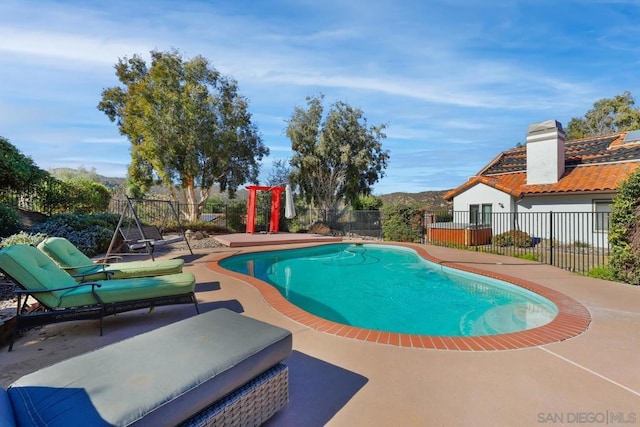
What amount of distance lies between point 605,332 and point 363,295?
3875mm

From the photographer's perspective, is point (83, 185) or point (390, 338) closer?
point (390, 338)

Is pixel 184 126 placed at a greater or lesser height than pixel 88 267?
greater

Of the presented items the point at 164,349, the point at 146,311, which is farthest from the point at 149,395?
the point at 146,311

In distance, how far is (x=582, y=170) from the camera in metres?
14.1

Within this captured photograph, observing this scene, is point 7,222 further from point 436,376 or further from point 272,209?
point 436,376

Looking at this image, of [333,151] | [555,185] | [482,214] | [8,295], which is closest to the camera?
[8,295]

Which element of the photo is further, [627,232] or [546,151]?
[546,151]

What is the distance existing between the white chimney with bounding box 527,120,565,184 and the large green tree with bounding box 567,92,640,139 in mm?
→ 16445

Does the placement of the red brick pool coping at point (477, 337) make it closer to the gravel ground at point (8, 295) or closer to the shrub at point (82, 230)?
the gravel ground at point (8, 295)

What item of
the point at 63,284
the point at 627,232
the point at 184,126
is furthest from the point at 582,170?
the point at 184,126

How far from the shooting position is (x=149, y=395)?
5.23ft

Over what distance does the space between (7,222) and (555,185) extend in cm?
1950

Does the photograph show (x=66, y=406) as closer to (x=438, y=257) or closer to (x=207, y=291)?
(x=207, y=291)

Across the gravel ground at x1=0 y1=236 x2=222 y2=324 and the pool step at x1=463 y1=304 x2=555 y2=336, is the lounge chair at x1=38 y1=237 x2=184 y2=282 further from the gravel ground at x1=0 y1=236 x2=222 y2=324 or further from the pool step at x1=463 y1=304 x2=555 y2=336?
the pool step at x1=463 y1=304 x2=555 y2=336
